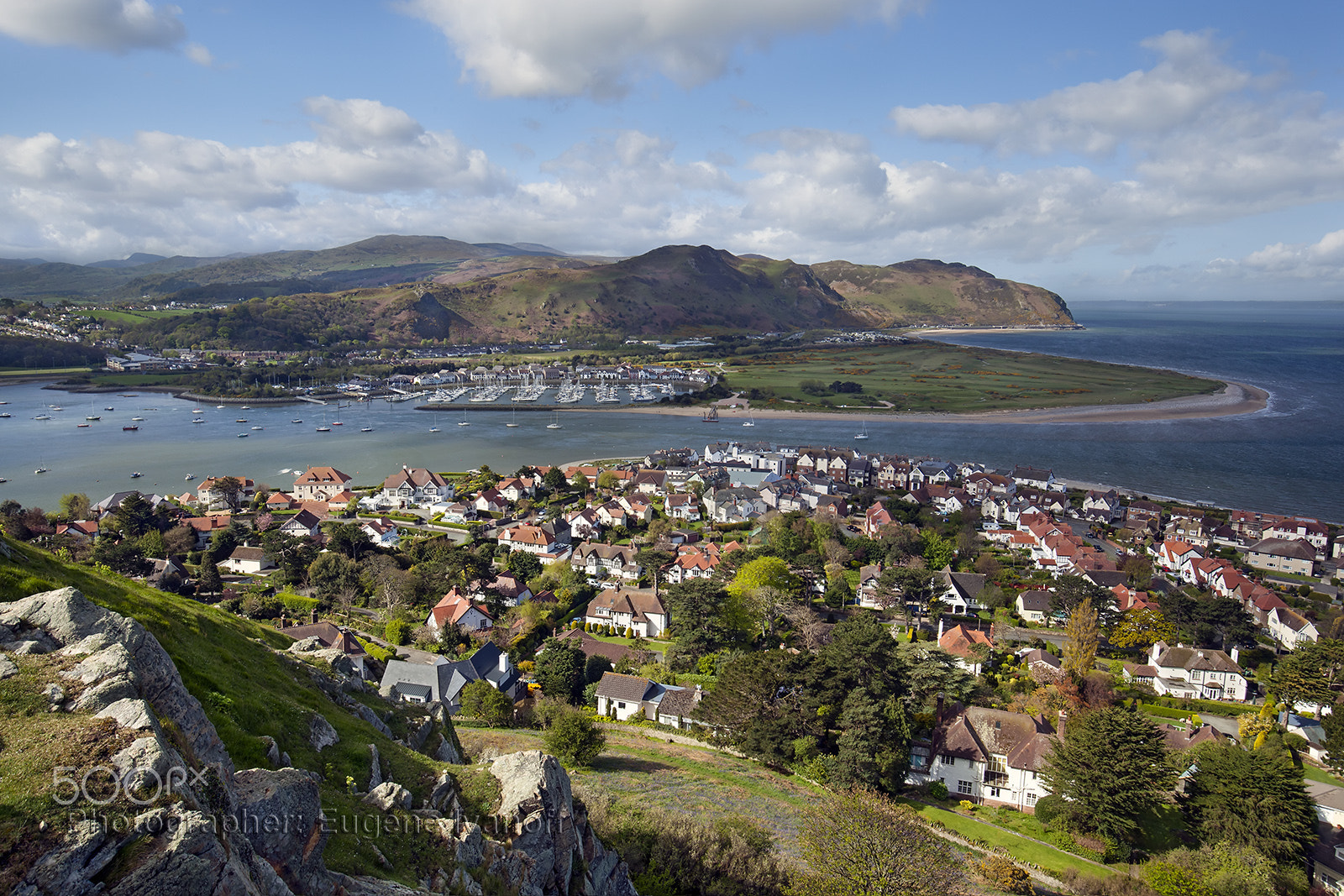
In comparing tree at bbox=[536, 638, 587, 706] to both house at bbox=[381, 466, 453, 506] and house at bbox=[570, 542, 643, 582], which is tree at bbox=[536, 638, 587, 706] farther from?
house at bbox=[381, 466, 453, 506]

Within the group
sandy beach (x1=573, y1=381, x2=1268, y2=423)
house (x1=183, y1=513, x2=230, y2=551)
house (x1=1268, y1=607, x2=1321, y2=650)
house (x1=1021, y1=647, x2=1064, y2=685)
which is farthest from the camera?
sandy beach (x1=573, y1=381, x2=1268, y2=423)

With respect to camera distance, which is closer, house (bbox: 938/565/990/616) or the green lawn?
the green lawn

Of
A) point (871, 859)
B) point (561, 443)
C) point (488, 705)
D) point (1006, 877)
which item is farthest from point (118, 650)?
point (561, 443)

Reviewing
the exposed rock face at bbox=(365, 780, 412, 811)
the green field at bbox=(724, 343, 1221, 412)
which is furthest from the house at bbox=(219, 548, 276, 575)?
the green field at bbox=(724, 343, 1221, 412)

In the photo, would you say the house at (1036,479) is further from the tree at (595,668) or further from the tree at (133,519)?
the tree at (133,519)

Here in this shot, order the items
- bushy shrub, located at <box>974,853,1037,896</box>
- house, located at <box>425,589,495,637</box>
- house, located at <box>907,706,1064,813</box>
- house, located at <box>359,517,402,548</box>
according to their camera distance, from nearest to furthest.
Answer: bushy shrub, located at <box>974,853,1037,896</box> → house, located at <box>907,706,1064,813</box> → house, located at <box>425,589,495,637</box> → house, located at <box>359,517,402,548</box>

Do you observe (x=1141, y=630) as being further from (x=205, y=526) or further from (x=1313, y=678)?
(x=205, y=526)

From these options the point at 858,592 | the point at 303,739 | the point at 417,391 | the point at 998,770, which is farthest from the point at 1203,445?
the point at 417,391

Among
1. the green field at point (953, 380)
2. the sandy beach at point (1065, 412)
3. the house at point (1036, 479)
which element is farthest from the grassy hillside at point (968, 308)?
the house at point (1036, 479)
